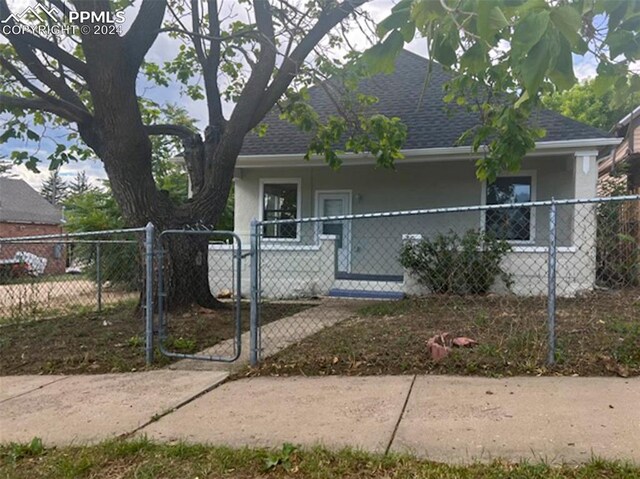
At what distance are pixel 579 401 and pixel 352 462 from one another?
1.93 m

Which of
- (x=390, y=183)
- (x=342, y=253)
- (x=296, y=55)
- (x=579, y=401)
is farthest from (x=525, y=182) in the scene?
(x=579, y=401)

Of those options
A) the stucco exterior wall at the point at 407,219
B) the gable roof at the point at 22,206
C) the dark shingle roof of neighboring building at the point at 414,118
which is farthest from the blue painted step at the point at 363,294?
the gable roof at the point at 22,206

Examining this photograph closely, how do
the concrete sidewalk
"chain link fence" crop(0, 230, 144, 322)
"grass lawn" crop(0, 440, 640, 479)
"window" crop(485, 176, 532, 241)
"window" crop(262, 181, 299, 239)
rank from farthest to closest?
"window" crop(262, 181, 299, 239) < "window" crop(485, 176, 532, 241) < "chain link fence" crop(0, 230, 144, 322) < the concrete sidewalk < "grass lawn" crop(0, 440, 640, 479)

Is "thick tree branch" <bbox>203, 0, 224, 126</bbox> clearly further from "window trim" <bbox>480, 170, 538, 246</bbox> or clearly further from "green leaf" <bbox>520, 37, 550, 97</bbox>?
"green leaf" <bbox>520, 37, 550, 97</bbox>

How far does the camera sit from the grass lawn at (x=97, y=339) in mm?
5289

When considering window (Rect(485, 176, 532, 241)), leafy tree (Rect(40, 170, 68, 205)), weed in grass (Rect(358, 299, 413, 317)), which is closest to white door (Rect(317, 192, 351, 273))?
weed in grass (Rect(358, 299, 413, 317))

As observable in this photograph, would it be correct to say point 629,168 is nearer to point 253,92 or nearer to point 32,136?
point 253,92

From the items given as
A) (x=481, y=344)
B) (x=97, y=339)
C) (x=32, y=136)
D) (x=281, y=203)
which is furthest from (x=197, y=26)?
(x=481, y=344)

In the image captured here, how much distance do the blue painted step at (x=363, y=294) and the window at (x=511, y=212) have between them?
2.51 meters

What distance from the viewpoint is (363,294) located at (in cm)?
1012

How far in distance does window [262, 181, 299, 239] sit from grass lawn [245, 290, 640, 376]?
526 cm

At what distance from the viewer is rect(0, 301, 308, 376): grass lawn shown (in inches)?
208

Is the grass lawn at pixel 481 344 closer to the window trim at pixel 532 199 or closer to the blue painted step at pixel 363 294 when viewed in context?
the blue painted step at pixel 363 294

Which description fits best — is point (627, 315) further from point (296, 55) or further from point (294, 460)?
point (296, 55)
